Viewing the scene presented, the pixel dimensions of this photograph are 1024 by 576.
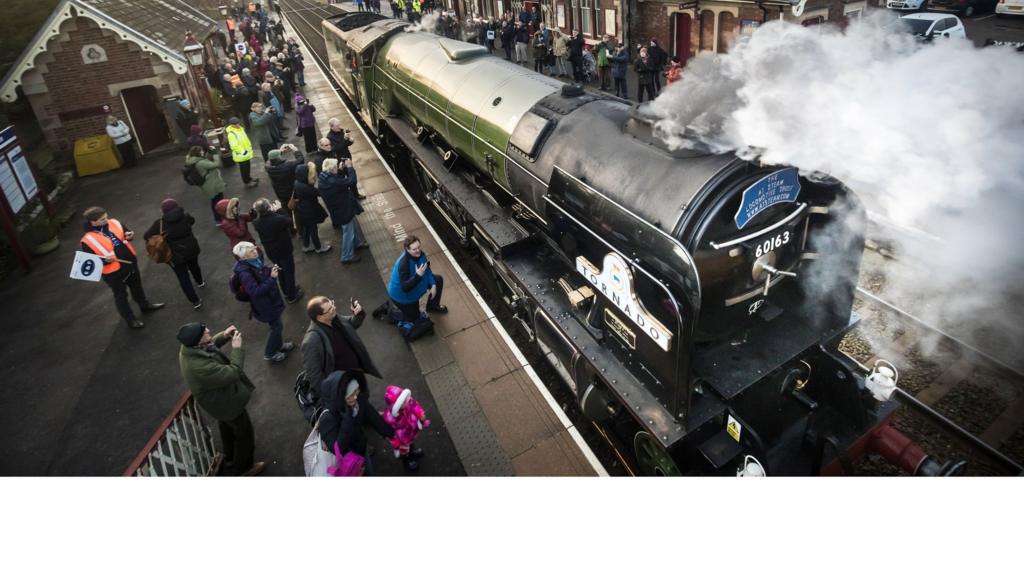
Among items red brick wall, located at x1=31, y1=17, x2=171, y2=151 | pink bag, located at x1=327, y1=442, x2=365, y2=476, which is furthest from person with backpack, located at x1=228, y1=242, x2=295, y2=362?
red brick wall, located at x1=31, y1=17, x2=171, y2=151

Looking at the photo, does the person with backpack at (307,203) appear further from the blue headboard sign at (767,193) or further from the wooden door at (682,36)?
the wooden door at (682,36)

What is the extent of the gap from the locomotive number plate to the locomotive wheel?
A: 797 mm

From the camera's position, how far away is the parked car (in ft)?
74.9

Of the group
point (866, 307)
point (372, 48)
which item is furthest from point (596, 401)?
point (372, 48)

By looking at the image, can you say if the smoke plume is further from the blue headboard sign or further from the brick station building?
the brick station building

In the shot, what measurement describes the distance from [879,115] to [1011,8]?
2681 centimetres

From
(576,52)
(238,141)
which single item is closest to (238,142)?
(238,141)

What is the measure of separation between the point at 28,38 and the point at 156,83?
8.40ft

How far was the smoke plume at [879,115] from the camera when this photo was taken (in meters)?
3.25

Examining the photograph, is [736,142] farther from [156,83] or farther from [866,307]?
[156,83]

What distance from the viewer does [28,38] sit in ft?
41.6

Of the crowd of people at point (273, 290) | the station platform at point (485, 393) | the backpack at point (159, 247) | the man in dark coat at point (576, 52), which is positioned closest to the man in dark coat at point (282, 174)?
the crowd of people at point (273, 290)

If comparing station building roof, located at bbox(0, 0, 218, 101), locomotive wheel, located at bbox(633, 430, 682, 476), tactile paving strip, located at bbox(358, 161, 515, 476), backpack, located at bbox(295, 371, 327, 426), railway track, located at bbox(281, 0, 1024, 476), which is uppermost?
station building roof, located at bbox(0, 0, 218, 101)

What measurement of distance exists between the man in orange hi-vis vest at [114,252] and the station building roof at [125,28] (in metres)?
8.65
